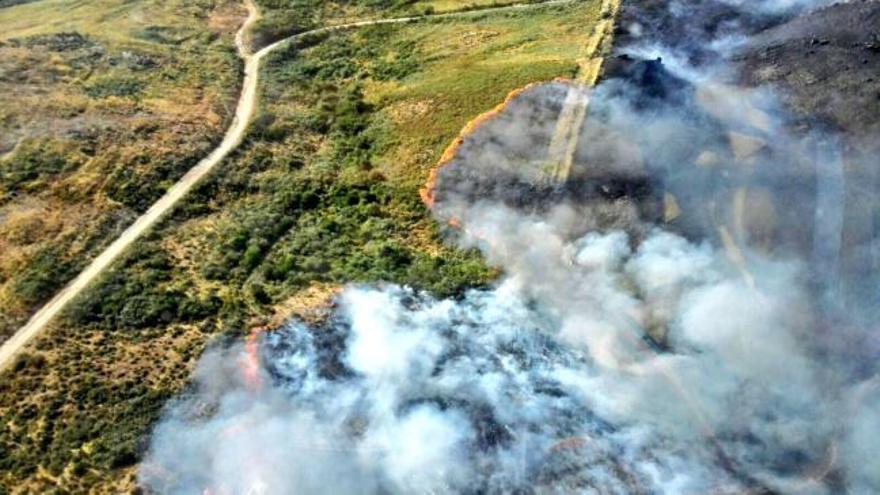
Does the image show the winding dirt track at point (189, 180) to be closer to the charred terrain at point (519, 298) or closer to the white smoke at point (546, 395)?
the charred terrain at point (519, 298)

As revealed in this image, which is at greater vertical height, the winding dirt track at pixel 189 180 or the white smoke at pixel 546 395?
the winding dirt track at pixel 189 180

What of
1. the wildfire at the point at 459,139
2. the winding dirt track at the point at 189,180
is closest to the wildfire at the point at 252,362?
the winding dirt track at the point at 189,180

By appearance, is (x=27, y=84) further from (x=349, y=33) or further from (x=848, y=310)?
(x=848, y=310)

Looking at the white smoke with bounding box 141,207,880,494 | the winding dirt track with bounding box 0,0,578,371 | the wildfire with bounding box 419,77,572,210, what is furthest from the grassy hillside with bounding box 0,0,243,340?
the wildfire with bounding box 419,77,572,210

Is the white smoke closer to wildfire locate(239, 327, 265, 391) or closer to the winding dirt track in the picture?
wildfire locate(239, 327, 265, 391)

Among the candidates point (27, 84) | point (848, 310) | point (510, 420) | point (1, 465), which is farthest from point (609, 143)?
point (27, 84)

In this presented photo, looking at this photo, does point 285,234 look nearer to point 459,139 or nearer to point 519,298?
point 459,139

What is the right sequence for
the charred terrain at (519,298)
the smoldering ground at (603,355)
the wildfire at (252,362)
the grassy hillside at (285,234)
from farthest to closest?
the wildfire at (252,362)
the grassy hillside at (285,234)
the charred terrain at (519,298)
the smoldering ground at (603,355)
